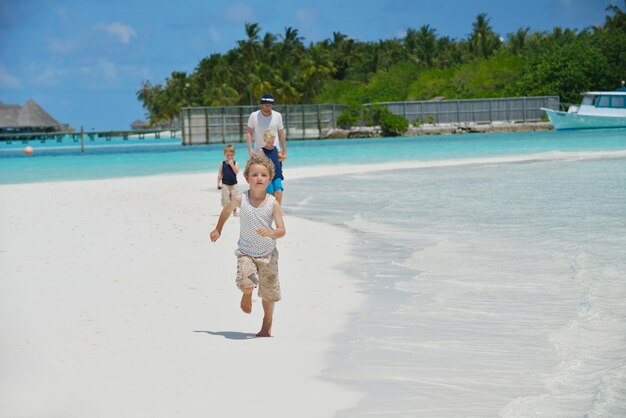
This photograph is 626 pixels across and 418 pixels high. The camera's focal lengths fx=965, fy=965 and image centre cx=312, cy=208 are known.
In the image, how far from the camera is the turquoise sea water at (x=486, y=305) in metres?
4.61

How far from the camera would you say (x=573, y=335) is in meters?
5.82

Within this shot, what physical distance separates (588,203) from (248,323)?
9.12 meters

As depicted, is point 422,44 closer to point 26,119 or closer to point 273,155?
point 26,119

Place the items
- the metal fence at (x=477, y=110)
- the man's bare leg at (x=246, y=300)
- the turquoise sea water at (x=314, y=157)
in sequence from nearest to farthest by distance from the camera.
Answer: the man's bare leg at (x=246, y=300) < the turquoise sea water at (x=314, y=157) < the metal fence at (x=477, y=110)

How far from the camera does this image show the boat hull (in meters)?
55.9

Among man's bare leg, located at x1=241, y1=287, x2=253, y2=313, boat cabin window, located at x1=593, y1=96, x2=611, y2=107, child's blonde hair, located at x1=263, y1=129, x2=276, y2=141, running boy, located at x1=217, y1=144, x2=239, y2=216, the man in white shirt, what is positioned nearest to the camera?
man's bare leg, located at x1=241, y1=287, x2=253, y2=313

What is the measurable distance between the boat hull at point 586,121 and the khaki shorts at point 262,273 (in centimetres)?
5322

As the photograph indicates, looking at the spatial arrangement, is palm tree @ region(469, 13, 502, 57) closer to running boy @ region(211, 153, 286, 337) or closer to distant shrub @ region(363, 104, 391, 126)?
distant shrub @ region(363, 104, 391, 126)

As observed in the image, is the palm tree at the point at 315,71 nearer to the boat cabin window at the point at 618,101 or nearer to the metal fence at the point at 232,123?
the metal fence at the point at 232,123

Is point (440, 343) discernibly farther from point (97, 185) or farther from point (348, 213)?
point (97, 185)

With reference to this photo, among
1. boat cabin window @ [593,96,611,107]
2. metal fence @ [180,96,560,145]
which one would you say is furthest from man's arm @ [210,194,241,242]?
metal fence @ [180,96,560,145]

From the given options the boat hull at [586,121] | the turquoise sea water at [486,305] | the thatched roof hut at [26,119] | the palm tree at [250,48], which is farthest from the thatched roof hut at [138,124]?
the turquoise sea water at [486,305]

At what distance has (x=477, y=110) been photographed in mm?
64312

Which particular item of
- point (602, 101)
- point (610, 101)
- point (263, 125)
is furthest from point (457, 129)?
point (263, 125)
